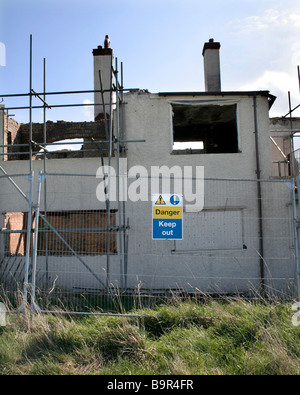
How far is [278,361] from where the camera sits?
386cm

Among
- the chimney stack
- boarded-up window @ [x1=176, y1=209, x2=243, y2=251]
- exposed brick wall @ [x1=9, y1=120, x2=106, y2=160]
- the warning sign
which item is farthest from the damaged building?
the warning sign

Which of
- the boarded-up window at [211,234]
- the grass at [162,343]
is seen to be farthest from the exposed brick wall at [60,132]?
the grass at [162,343]

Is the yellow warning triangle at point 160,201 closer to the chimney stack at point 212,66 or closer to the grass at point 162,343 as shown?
the grass at point 162,343

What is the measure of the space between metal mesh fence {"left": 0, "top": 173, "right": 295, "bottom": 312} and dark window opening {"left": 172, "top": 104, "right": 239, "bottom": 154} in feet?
9.77

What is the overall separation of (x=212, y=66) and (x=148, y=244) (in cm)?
721

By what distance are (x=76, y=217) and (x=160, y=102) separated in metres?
4.24

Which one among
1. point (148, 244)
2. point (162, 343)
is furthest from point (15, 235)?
point (162, 343)

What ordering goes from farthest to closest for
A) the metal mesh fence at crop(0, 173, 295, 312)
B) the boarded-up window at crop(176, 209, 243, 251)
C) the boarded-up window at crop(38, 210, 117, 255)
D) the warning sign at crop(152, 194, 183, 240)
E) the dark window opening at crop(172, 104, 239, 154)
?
the dark window opening at crop(172, 104, 239, 154) → the boarded-up window at crop(38, 210, 117, 255) → the boarded-up window at crop(176, 209, 243, 251) → the metal mesh fence at crop(0, 173, 295, 312) → the warning sign at crop(152, 194, 183, 240)

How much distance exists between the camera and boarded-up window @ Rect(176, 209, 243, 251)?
8250 mm

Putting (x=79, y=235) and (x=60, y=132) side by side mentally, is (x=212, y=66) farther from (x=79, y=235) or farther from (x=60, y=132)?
(x=79, y=235)

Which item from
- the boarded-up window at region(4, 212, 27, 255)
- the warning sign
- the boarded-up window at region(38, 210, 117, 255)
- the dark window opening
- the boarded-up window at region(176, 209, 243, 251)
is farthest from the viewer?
the dark window opening

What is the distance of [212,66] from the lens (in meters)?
12.1

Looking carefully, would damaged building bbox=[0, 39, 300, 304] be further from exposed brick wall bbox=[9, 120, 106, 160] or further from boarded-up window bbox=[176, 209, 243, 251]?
exposed brick wall bbox=[9, 120, 106, 160]
